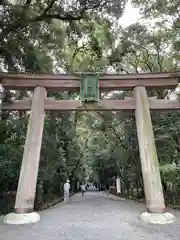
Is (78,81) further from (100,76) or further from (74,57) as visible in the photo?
(74,57)

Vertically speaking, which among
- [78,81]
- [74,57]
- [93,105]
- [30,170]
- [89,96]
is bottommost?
[30,170]

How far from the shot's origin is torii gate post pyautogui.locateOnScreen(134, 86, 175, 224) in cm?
762

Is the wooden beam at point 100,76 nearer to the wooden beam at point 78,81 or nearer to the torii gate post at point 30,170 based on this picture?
the wooden beam at point 78,81

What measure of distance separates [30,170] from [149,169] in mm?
4098

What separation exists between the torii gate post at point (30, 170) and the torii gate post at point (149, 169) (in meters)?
3.71

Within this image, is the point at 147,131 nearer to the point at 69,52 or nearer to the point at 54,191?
the point at 69,52

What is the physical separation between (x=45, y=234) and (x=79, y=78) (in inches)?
239

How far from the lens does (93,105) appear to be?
9.73 metres

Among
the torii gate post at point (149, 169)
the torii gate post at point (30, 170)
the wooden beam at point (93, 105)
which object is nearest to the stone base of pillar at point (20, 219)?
the torii gate post at point (30, 170)

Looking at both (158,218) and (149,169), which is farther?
(149,169)

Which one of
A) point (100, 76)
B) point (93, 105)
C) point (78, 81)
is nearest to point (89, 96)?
point (93, 105)

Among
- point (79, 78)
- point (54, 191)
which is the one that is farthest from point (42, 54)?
point (54, 191)

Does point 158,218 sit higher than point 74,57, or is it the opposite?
point 74,57

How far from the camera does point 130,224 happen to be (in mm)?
7422
